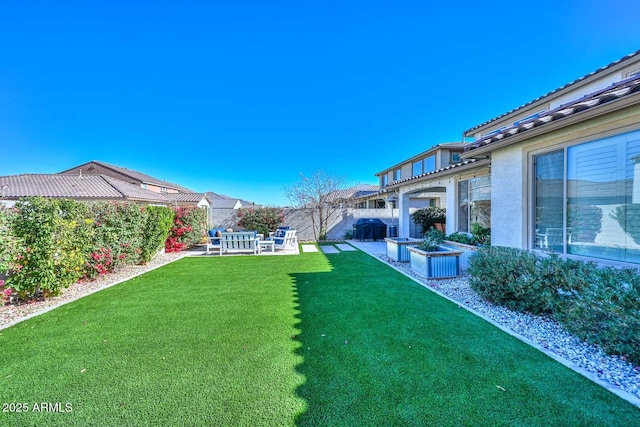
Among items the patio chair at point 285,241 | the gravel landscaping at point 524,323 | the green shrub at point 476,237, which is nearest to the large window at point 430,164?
the green shrub at point 476,237

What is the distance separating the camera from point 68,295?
231 inches

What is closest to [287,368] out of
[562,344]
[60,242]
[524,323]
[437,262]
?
[562,344]

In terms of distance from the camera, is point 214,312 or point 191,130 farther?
point 191,130

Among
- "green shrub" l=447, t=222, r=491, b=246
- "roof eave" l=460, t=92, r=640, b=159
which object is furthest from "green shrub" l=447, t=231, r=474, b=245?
"roof eave" l=460, t=92, r=640, b=159

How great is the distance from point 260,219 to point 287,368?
13433 millimetres

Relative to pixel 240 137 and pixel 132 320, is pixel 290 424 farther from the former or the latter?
pixel 240 137

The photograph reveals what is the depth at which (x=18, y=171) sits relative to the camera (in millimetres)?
23125

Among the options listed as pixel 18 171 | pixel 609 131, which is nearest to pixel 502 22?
pixel 609 131

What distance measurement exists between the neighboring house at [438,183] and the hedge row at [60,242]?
963cm

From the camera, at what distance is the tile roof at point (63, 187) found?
17.0 metres

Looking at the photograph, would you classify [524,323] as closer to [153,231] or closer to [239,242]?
[239,242]

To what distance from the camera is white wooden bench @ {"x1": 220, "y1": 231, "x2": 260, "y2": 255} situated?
11.6m

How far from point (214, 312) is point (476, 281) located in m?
5.18

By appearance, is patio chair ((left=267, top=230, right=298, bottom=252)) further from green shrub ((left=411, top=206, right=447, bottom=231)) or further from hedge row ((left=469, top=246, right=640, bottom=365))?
hedge row ((left=469, top=246, right=640, bottom=365))
